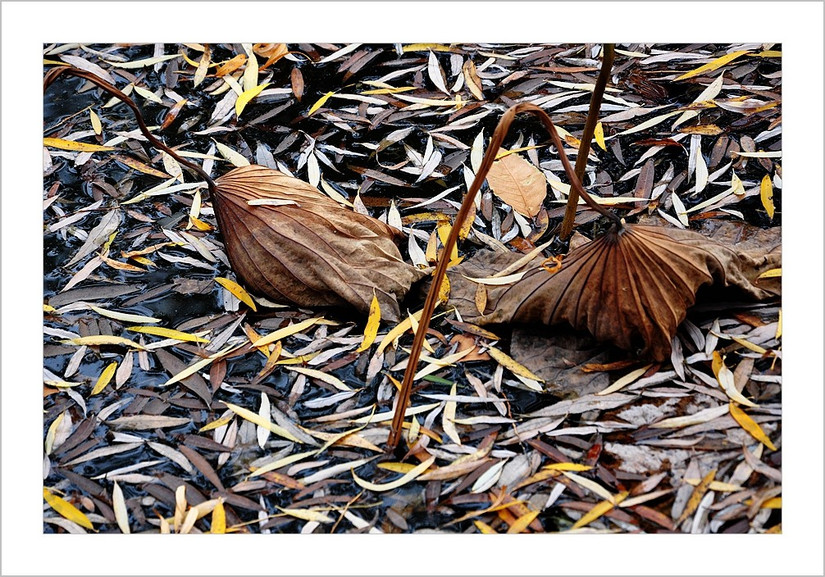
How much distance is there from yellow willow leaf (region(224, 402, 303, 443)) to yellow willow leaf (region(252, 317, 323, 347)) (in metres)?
0.15

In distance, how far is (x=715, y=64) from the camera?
2.12m

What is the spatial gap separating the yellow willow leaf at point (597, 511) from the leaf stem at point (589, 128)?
0.52 metres

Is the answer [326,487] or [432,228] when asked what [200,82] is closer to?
[432,228]

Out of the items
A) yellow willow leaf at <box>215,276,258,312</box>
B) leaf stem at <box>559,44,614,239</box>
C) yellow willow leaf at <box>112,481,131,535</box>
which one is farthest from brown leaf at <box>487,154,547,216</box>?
yellow willow leaf at <box>112,481,131,535</box>

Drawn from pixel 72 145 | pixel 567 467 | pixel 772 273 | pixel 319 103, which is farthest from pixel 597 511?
pixel 72 145

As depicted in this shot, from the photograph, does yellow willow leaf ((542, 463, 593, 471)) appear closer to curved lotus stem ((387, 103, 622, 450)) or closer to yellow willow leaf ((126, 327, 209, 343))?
curved lotus stem ((387, 103, 622, 450))

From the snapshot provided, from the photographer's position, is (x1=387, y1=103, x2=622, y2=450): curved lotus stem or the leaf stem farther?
the leaf stem

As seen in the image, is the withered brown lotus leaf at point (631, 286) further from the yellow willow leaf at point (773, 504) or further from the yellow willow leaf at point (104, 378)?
the yellow willow leaf at point (104, 378)

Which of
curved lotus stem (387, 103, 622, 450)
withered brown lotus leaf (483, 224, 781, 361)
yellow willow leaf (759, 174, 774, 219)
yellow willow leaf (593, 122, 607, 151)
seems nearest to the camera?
curved lotus stem (387, 103, 622, 450)

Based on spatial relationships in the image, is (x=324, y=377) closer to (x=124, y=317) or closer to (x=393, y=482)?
(x=393, y=482)

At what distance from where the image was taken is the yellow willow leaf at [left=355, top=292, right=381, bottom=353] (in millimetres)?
1605

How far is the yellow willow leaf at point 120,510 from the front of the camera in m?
1.36

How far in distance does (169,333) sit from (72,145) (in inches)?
24.5

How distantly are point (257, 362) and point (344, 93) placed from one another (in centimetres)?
80
